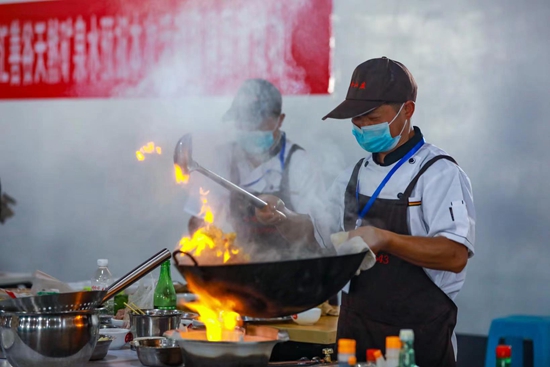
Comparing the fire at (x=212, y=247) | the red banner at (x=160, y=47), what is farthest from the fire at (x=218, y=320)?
the red banner at (x=160, y=47)

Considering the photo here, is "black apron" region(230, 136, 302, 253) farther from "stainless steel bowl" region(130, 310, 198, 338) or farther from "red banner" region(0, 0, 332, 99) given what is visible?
"stainless steel bowl" region(130, 310, 198, 338)

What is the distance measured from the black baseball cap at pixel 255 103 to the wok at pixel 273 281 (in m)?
2.24

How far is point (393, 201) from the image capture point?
2.69 meters

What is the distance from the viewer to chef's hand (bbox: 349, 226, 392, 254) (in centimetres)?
223

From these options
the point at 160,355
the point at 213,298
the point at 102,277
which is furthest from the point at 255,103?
the point at 213,298

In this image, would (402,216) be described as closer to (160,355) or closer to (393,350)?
(393,350)

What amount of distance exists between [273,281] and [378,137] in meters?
1.02

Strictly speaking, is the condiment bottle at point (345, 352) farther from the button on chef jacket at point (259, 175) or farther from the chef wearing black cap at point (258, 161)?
the chef wearing black cap at point (258, 161)

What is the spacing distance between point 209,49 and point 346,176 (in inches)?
102

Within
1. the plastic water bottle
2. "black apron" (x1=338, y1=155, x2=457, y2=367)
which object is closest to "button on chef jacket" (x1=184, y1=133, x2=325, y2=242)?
the plastic water bottle

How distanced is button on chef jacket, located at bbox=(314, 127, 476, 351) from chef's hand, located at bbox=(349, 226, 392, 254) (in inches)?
12.7

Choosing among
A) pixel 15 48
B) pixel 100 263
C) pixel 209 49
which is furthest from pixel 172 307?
pixel 15 48

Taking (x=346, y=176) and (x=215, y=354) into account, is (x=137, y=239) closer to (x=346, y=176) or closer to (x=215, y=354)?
(x=346, y=176)

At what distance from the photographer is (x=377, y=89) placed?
8.79 ft
